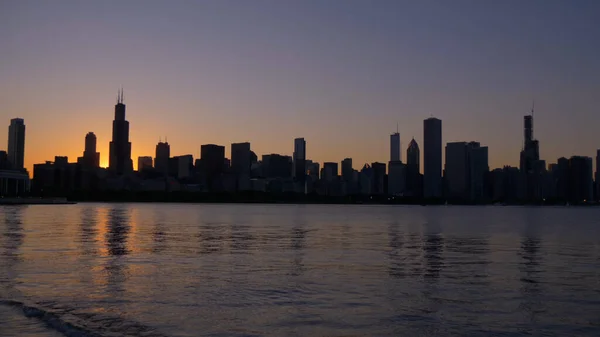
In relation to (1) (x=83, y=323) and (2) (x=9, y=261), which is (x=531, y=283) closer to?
(1) (x=83, y=323)

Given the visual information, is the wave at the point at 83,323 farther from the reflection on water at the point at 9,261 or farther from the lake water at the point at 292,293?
the reflection on water at the point at 9,261

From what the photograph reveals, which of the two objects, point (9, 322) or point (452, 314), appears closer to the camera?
point (9, 322)

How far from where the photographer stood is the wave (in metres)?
19.5

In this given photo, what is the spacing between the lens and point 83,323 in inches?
817

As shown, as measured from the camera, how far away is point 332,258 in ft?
143

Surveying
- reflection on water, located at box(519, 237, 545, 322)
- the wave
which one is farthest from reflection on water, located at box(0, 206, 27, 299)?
reflection on water, located at box(519, 237, 545, 322)

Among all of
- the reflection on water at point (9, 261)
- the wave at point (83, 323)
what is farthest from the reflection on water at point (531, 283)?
the reflection on water at point (9, 261)

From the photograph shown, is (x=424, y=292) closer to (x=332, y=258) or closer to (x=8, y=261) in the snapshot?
(x=332, y=258)

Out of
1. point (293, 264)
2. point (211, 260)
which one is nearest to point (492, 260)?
point (293, 264)

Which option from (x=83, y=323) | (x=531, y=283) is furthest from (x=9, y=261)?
(x=531, y=283)

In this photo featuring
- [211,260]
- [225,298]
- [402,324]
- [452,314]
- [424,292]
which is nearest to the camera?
[402,324]

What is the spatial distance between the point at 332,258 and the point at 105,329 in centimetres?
2504

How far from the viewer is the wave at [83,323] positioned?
19.5m

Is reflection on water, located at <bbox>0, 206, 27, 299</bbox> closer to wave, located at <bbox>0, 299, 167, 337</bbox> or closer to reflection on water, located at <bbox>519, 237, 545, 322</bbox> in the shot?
wave, located at <bbox>0, 299, 167, 337</bbox>
